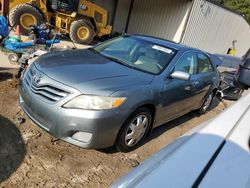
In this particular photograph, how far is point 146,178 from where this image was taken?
1405 millimetres

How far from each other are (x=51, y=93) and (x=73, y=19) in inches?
369

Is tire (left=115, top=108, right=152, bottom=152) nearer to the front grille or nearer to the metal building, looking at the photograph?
the front grille

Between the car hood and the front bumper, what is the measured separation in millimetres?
283

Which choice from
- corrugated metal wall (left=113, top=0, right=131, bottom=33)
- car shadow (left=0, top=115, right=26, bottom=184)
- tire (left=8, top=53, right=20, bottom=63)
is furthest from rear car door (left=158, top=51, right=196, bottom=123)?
corrugated metal wall (left=113, top=0, right=131, bottom=33)

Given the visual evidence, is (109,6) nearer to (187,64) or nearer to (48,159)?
(187,64)

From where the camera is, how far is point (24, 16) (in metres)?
11.0

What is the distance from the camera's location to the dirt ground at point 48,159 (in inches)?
124

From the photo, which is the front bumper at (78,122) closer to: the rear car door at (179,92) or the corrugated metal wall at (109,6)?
the rear car door at (179,92)

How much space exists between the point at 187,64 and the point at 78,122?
240 centimetres


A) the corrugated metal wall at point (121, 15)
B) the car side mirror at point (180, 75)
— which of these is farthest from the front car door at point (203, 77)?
the corrugated metal wall at point (121, 15)

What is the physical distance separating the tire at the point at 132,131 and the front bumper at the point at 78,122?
0.53 feet

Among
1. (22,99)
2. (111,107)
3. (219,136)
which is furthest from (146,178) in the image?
(22,99)

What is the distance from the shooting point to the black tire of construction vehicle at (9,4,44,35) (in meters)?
10.8

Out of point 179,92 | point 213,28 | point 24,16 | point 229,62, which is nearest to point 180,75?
point 179,92
